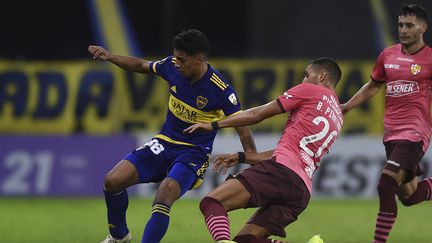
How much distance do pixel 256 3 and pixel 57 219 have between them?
698 cm

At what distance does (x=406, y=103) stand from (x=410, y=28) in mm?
773

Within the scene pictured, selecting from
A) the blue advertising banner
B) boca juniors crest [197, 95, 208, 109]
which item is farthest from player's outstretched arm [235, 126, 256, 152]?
the blue advertising banner

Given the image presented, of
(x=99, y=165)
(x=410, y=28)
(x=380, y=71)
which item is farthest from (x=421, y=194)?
(x=99, y=165)

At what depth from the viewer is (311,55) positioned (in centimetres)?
1900

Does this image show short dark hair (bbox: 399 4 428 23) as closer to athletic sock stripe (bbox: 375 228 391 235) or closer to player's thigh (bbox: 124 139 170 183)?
athletic sock stripe (bbox: 375 228 391 235)

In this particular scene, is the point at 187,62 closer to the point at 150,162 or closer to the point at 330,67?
the point at 150,162

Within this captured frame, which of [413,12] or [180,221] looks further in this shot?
[180,221]

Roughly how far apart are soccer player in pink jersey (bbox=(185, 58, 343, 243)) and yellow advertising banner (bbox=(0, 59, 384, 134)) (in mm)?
9654

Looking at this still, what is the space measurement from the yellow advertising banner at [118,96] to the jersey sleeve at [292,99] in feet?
31.8

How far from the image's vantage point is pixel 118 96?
18.5 m

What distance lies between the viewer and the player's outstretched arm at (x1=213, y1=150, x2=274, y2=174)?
852 cm

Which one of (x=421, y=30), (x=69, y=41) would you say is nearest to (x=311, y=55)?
(x=69, y=41)

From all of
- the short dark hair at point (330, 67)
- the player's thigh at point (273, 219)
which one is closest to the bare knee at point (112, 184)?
the player's thigh at point (273, 219)

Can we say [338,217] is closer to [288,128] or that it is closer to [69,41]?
[288,128]
